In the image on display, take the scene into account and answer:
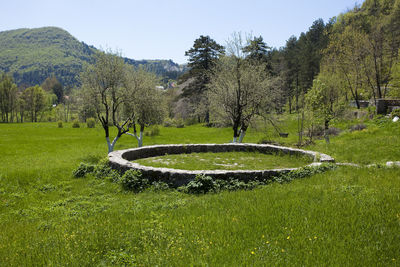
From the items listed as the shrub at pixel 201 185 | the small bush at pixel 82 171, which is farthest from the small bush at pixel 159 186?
the small bush at pixel 82 171

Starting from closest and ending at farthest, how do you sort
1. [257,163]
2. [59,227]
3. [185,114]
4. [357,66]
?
[59,227]
[257,163]
[357,66]
[185,114]

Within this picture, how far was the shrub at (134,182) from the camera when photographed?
939 centimetres

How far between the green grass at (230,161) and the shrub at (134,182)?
7.97 feet

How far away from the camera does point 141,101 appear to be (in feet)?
72.5

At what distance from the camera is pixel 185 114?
57.6 m

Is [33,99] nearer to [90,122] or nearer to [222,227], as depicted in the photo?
[90,122]

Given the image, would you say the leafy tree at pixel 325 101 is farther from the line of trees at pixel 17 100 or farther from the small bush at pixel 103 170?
the line of trees at pixel 17 100

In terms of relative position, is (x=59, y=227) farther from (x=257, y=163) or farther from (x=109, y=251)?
(x=257, y=163)

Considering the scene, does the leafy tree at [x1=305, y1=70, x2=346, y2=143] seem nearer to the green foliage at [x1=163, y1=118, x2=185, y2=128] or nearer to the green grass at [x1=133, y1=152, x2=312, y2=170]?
the green grass at [x1=133, y1=152, x2=312, y2=170]

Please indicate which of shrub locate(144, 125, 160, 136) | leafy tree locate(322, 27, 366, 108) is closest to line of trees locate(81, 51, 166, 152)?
shrub locate(144, 125, 160, 136)

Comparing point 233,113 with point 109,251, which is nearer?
point 109,251

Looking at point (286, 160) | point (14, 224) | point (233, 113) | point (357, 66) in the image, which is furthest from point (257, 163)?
point (357, 66)

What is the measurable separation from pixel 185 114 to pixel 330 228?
53.7 meters

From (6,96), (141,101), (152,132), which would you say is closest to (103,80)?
(141,101)
